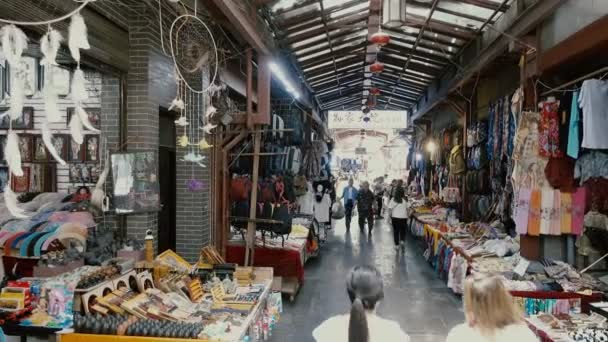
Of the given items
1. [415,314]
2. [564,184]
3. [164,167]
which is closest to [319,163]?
[164,167]

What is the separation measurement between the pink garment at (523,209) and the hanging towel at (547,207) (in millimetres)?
143

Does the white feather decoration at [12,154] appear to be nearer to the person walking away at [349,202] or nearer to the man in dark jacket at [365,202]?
the man in dark jacket at [365,202]

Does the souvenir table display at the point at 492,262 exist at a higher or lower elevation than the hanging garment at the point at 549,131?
lower

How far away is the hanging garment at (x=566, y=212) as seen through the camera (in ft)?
17.3

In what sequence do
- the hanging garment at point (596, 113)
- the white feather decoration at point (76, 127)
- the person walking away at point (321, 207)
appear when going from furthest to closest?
the person walking away at point (321, 207) < the hanging garment at point (596, 113) < the white feather decoration at point (76, 127)

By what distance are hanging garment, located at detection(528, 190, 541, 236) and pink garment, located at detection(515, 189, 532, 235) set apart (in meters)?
0.04

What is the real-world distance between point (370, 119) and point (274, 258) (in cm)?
945

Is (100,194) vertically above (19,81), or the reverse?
(19,81)

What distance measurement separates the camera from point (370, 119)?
15508 mm

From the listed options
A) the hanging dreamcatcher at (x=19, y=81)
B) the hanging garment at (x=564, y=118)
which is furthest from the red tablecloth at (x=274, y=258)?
the hanging dreamcatcher at (x=19, y=81)

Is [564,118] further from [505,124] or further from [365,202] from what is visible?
[365,202]

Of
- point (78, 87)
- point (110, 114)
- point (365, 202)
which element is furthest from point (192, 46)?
point (365, 202)

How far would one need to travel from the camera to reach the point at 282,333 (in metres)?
5.33

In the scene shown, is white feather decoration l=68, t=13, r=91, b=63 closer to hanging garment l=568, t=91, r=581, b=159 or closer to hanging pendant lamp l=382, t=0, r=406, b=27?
hanging pendant lamp l=382, t=0, r=406, b=27
